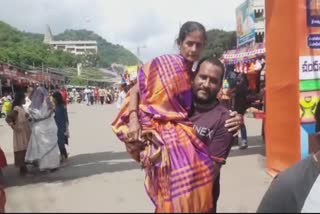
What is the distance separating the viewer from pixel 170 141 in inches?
82.8

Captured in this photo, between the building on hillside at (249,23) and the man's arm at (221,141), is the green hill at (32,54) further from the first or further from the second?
the man's arm at (221,141)

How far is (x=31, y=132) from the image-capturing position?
Result: 8.52 meters

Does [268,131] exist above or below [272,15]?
below

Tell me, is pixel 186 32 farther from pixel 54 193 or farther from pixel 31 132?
pixel 31 132

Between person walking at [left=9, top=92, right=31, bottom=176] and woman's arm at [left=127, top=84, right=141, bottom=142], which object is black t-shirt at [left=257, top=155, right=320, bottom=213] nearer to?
woman's arm at [left=127, top=84, right=141, bottom=142]

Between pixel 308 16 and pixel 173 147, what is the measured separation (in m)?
4.53

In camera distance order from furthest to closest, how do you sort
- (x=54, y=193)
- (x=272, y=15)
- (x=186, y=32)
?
(x=272, y=15), (x=186, y=32), (x=54, y=193)

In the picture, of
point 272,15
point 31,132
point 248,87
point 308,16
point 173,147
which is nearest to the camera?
point 173,147

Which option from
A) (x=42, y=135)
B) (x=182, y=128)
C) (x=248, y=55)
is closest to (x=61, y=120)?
(x=42, y=135)

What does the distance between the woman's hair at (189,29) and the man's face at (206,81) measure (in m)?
0.15

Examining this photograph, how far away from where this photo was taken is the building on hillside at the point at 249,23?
25953mm

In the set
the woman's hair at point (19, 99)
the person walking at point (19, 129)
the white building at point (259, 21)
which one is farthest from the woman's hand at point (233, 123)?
the white building at point (259, 21)

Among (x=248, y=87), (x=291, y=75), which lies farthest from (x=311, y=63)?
(x=248, y=87)

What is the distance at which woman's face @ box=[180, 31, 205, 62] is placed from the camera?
2.30m
